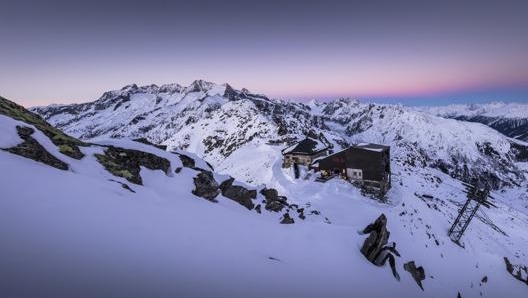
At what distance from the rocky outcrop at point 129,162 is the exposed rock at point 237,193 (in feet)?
13.9

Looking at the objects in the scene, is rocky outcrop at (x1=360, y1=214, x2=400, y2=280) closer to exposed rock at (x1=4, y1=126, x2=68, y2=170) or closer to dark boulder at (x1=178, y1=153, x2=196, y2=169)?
dark boulder at (x1=178, y1=153, x2=196, y2=169)

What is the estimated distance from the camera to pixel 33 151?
38.4ft

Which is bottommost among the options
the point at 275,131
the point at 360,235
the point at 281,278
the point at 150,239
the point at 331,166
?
the point at 275,131

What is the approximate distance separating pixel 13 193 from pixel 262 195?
16.6 m

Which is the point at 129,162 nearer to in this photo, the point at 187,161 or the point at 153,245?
the point at 187,161

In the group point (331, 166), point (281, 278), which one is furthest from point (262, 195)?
point (331, 166)

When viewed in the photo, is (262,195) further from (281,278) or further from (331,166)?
(331,166)

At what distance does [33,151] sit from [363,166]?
4501 centimetres

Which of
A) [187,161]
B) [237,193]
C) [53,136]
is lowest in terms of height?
[237,193]

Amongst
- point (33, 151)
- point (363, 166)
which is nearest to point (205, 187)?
point (33, 151)

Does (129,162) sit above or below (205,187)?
above

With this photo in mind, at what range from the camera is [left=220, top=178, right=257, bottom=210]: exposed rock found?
62.8 feet

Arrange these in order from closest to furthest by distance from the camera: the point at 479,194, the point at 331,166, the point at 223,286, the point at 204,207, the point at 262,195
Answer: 1. the point at 223,286
2. the point at 204,207
3. the point at 262,195
4. the point at 479,194
5. the point at 331,166

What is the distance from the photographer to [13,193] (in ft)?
27.0
